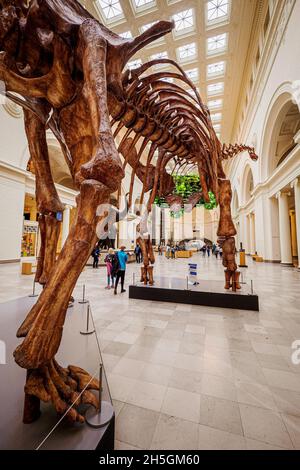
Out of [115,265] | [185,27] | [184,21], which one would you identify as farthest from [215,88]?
[115,265]

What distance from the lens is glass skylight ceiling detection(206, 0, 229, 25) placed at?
9875 mm

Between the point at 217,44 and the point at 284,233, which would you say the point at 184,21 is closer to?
the point at 217,44

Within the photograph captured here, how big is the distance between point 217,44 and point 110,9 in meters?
6.01

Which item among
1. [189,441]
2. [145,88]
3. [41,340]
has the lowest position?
[189,441]

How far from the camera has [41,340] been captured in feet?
3.15

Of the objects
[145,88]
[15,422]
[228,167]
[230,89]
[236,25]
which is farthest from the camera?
[228,167]

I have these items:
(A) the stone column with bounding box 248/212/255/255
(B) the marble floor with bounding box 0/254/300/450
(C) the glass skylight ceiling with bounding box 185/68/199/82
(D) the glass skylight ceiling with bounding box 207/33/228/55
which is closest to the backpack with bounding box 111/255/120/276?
(B) the marble floor with bounding box 0/254/300/450

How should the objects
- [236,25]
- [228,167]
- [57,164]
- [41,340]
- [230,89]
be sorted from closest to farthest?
[41,340]
[236,25]
[230,89]
[57,164]
[228,167]

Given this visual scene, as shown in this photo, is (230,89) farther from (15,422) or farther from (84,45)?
(15,422)

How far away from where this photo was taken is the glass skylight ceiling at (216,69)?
1310 cm

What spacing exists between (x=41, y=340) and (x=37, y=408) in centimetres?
50

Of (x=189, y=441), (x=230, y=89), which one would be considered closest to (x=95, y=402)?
(x=189, y=441)

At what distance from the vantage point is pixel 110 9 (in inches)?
400

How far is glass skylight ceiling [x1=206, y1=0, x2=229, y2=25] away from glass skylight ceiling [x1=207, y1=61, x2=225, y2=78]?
2556 millimetres
